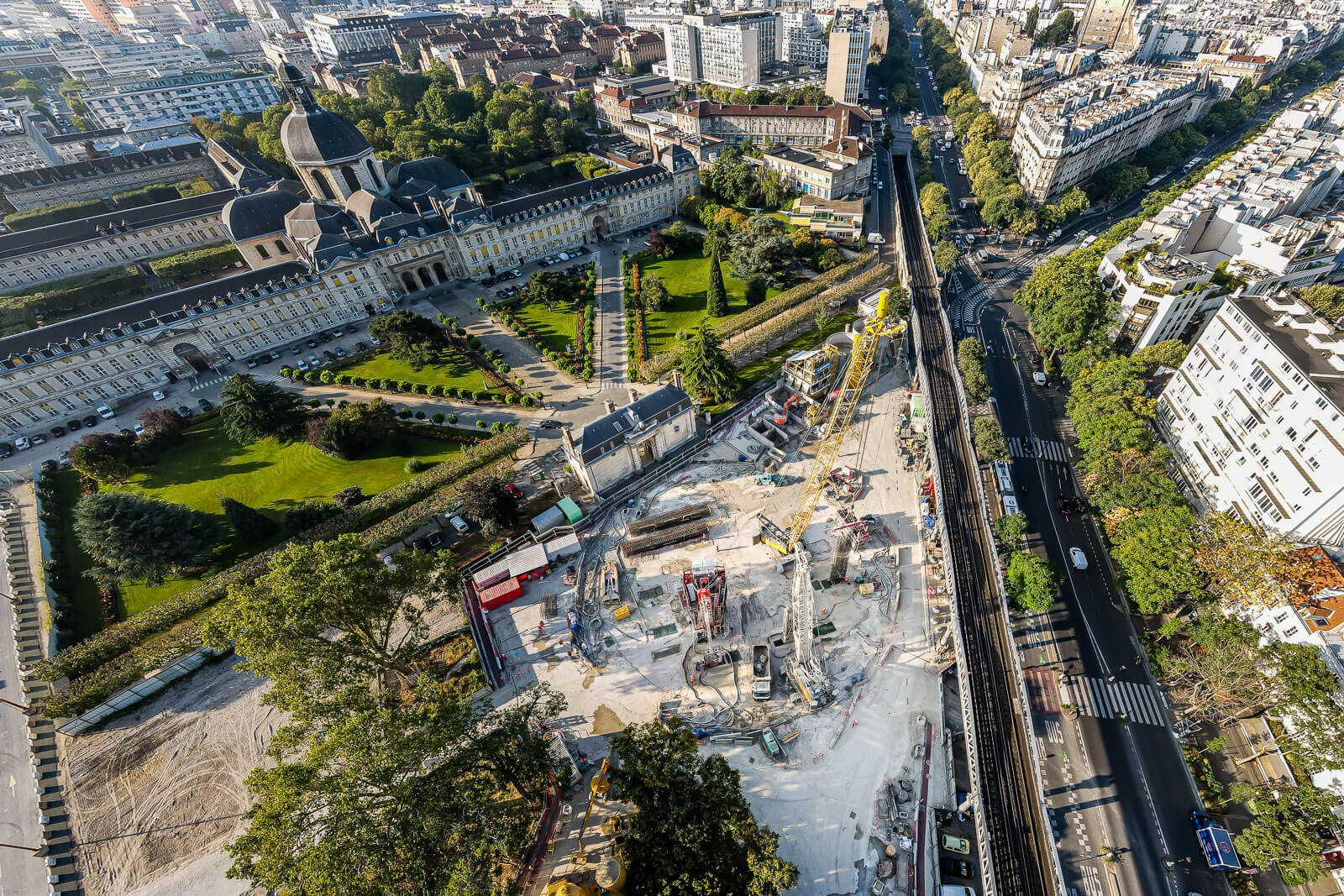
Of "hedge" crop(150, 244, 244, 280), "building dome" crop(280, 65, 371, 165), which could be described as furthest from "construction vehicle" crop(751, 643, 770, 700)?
"hedge" crop(150, 244, 244, 280)

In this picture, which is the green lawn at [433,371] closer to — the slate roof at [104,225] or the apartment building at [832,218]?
the slate roof at [104,225]

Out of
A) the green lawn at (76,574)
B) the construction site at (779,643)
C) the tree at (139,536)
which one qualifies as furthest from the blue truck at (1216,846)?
the green lawn at (76,574)

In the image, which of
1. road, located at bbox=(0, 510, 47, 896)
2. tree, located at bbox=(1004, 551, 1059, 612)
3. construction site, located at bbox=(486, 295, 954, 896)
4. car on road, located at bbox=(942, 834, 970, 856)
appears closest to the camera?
car on road, located at bbox=(942, 834, 970, 856)

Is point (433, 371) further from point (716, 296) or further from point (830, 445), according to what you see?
point (830, 445)

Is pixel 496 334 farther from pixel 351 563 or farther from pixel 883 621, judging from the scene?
pixel 883 621

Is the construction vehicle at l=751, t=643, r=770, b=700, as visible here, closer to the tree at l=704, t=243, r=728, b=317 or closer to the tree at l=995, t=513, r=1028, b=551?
the tree at l=995, t=513, r=1028, b=551

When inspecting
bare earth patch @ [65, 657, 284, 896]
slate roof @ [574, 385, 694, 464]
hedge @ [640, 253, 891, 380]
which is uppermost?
slate roof @ [574, 385, 694, 464]

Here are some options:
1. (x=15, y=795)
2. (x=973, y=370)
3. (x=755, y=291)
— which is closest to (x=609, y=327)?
(x=755, y=291)

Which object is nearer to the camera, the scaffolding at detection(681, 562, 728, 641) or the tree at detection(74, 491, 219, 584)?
the scaffolding at detection(681, 562, 728, 641)

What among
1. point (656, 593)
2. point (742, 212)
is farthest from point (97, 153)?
point (656, 593)
